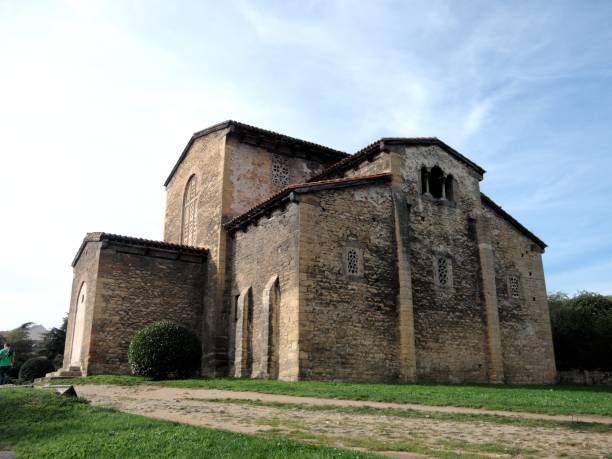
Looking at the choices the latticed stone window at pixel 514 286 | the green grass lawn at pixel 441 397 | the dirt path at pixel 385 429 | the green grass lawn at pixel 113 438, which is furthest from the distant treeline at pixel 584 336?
the green grass lawn at pixel 113 438

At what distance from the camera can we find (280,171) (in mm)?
25062

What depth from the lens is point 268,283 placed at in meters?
18.5

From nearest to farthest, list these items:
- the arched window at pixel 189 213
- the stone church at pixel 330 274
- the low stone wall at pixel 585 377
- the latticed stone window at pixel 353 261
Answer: the stone church at pixel 330 274, the latticed stone window at pixel 353 261, the low stone wall at pixel 585 377, the arched window at pixel 189 213

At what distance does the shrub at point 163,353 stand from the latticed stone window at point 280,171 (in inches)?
325

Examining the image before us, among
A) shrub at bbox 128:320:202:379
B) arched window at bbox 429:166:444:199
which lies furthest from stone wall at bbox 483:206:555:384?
shrub at bbox 128:320:202:379

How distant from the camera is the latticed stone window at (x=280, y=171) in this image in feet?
81.6

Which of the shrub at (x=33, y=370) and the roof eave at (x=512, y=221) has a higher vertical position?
the roof eave at (x=512, y=221)

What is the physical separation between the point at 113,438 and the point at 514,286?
1916 cm

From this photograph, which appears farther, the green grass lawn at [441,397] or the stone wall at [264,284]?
the stone wall at [264,284]

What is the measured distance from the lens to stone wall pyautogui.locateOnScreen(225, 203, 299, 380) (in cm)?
1712

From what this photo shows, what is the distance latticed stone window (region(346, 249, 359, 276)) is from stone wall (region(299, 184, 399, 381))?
148 mm

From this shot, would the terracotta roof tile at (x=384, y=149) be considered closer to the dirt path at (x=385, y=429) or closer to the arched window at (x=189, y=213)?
the arched window at (x=189, y=213)

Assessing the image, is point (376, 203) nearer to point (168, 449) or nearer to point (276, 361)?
point (276, 361)

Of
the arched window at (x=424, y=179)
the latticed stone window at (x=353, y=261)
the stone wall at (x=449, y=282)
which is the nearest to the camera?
the latticed stone window at (x=353, y=261)
